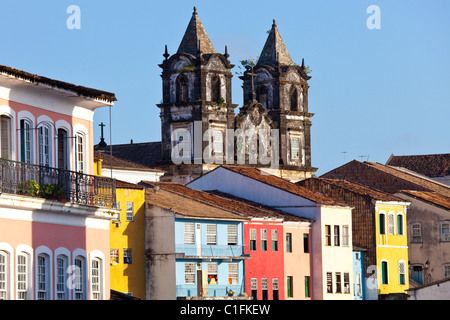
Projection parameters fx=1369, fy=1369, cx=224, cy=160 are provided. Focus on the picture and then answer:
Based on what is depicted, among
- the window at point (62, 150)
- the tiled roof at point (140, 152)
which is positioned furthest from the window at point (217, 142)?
the window at point (62, 150)

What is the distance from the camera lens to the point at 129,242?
64500mm

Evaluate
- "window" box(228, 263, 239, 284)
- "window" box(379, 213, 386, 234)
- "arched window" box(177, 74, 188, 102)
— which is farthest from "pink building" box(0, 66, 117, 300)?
"arched window" box(177, 74, 188, 102)

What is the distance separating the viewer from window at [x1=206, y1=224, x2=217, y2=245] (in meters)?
67.2

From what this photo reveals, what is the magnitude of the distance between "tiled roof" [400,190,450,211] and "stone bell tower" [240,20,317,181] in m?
19.3

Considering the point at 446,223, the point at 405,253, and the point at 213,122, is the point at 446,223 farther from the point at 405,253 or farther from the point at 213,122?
the point at 213,122

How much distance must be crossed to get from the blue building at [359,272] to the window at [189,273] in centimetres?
1606

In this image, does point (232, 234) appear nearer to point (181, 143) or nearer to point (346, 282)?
point (346, 282)

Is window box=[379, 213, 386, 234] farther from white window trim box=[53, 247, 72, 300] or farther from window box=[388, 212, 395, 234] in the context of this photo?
white window trim box=[53, 247, 72, 300]

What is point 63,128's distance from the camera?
39344 mm

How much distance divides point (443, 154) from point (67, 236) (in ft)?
263

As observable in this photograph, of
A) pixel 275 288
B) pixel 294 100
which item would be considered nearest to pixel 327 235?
pixel 275 288

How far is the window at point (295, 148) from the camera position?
111 m

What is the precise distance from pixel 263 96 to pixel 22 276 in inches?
3027

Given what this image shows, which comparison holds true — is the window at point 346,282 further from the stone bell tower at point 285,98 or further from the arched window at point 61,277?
the arched window at point 61,277
